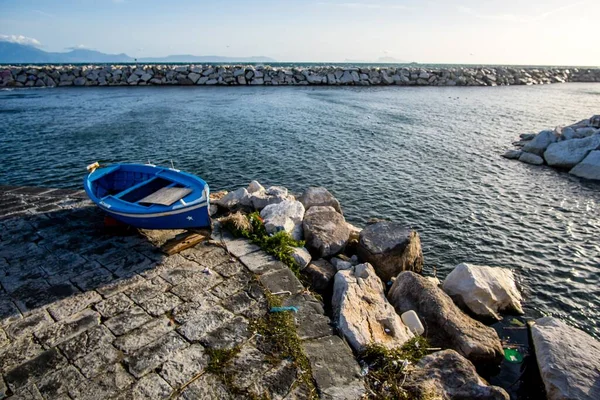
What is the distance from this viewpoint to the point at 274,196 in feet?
33.4

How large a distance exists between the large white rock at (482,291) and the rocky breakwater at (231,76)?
43757 millimetres

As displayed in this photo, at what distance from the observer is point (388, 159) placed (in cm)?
1752

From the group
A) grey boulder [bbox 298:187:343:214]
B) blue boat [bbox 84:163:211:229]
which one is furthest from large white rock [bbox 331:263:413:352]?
grey boulder [bbox 298:187:343:214]

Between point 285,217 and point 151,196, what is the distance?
317 cm

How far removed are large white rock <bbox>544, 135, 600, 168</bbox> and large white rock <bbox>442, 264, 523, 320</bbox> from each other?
12092 millimetres

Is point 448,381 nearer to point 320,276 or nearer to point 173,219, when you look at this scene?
point 320,276

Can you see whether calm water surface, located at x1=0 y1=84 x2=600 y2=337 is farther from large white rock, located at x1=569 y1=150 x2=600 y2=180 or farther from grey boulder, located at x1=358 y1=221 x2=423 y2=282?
grey boulder, located at x1=358 y1=221 x2=423 y2=282

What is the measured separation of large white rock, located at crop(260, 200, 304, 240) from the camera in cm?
841

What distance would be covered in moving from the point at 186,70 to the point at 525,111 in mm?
39069

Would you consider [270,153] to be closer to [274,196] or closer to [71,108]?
[274,196]

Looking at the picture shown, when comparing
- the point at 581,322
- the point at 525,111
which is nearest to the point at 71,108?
the point at 581,322

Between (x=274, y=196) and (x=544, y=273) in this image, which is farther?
(x=274, y=196)

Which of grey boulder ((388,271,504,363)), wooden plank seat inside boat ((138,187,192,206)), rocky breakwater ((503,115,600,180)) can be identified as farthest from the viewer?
rocky breakwater ((503,115,600,180))

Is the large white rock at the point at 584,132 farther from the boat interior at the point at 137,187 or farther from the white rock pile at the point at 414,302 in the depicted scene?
the boat interior at the point at 137,187
